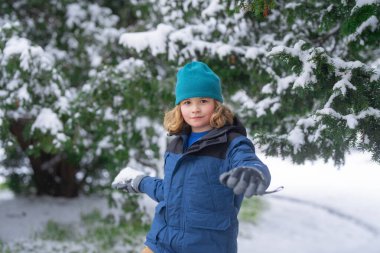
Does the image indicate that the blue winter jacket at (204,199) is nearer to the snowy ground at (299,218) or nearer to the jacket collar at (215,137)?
the jacket collar at (215,137)

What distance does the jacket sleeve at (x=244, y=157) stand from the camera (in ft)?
6.21

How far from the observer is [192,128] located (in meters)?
2.45

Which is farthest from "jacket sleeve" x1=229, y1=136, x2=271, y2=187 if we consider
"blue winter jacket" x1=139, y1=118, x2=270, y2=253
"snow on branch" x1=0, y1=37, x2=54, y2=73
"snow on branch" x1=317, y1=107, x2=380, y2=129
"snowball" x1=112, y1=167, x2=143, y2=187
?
"snow on branch" x1=0, y1=37, x2=54, y2=73

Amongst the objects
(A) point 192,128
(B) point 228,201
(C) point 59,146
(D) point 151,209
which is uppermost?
(A) point 192,128

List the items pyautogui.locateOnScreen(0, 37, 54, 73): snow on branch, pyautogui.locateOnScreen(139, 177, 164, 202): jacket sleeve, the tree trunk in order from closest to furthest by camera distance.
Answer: pyautogui.locateOnScreen(139, 177, 164, 202): jacket sleeve
pyautogui.locateOnScreen(0, 37, 54, 73): snow on branch
the tree trunk

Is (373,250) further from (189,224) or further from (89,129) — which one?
(189,224)

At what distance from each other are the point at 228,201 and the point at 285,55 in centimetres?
95

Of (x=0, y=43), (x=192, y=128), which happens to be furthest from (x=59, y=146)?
(x=192, y=128)

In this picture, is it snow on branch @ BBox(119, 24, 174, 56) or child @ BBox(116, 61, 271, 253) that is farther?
snow on branch @ BBox(119, 24, 174, 56)

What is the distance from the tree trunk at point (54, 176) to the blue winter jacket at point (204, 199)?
17.8ft

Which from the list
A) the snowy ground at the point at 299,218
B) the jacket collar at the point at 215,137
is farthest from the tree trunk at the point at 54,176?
the jacket collar at the point at 215,137

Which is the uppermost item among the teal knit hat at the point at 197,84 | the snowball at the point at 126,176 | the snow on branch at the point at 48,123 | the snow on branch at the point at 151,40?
the snow on branch at the point at 151,40

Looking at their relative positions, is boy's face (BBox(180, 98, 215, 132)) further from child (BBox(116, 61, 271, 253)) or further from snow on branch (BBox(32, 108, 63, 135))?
snow on branch (BBox(32, 108, 63, 135))

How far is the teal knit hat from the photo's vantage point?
7.65ft
